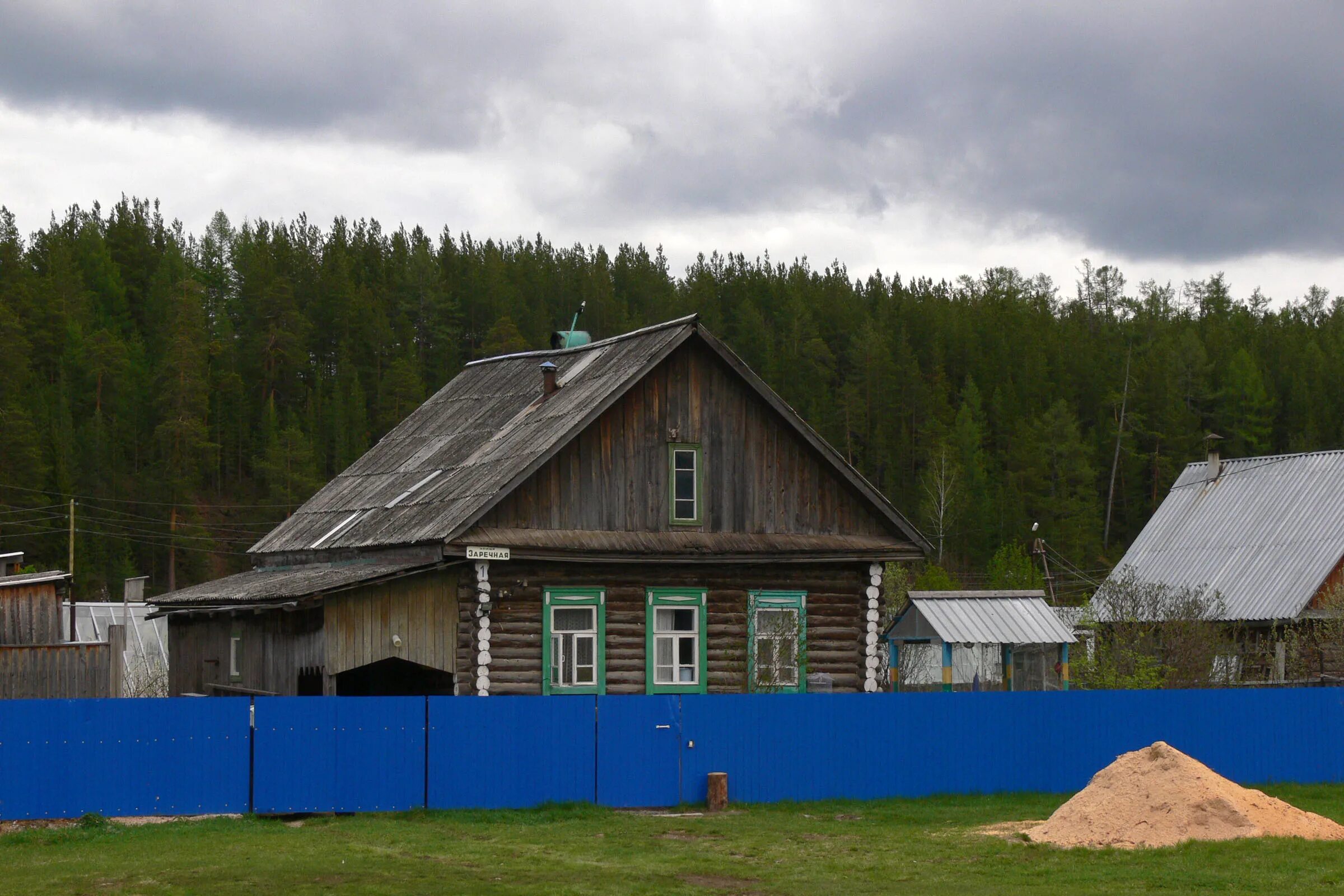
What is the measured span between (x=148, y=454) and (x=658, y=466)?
263ft

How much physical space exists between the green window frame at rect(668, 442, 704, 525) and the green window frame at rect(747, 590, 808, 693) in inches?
77.0

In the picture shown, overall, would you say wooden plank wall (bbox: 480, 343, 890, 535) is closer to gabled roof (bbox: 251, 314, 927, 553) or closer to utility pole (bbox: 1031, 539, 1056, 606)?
gabled roof (bbox: 251, 314, 927, 553)

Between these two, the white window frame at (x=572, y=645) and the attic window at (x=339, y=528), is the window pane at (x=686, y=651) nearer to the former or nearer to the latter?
the white window frame at (x=572, y=645)

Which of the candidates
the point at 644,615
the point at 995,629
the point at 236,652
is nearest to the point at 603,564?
the point at 644,615

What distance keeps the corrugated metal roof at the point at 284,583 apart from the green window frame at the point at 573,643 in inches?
102

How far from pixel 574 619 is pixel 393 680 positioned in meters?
3.92

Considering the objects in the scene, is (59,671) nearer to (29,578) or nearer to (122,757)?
(29,578)

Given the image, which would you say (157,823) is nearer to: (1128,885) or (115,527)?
(1128,885)

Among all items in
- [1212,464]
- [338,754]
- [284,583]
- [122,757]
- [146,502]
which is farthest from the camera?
[146,502]

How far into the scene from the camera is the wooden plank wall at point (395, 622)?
1110 inches

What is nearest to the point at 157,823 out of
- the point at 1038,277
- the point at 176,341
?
the point at 176,341

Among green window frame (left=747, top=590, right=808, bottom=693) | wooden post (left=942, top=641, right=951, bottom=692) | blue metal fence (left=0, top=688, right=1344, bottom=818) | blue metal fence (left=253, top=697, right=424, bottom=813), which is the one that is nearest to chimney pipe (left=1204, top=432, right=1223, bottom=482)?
wooden post (left=942, top=641, right=951, bottom=692)

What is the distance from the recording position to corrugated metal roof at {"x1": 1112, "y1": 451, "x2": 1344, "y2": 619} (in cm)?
4331

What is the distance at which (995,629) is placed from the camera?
37.2 meters
